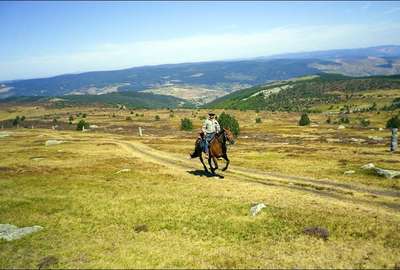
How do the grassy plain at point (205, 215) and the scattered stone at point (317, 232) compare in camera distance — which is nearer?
the grassy plain at point (205, 215)

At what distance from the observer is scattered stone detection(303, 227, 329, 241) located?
1850cm

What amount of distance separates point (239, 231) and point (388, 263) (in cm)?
744

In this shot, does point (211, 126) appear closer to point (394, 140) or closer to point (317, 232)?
point (317, 232)

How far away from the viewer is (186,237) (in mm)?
19984

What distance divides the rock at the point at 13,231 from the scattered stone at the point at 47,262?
4.67m

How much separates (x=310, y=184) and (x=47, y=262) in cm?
2029

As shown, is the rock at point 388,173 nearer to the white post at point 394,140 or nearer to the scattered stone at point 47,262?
the white post at point 394,140

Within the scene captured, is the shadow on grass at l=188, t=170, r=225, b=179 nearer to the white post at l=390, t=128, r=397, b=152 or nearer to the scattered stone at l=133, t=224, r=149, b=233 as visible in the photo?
the scattered stone at l=133, t=224, r=149, b=233

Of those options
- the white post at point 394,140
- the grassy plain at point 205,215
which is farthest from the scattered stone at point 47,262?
the white post at point 394,140

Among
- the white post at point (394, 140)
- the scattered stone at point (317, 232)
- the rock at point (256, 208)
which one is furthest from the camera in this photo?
the white post at point (394, 140)

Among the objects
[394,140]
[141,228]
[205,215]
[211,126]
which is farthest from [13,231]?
[394,140]

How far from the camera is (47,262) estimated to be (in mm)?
17922

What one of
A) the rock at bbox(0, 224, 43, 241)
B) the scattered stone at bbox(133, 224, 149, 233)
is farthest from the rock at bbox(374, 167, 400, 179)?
the rock at bbox(0, 224, 43, 241)

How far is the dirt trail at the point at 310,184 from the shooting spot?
81.5 feet
